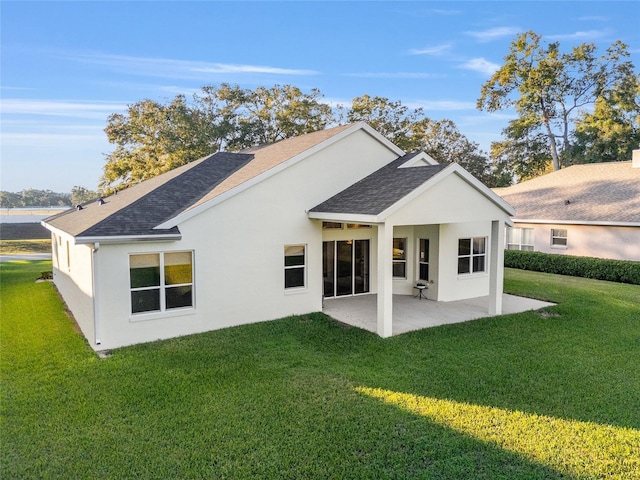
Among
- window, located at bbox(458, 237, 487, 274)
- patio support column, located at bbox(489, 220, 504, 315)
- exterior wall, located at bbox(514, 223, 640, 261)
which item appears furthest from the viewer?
exterior wall, located at bbox(514, 223, 640, 261)

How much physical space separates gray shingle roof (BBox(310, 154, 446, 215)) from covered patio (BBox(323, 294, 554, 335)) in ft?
10.3

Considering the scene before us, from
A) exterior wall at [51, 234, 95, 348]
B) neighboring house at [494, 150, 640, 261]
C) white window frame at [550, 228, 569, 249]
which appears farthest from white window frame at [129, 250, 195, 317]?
white window frame at [550, 228, 569, 249]

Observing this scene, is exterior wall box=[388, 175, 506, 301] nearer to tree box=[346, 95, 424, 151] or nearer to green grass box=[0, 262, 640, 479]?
green grass box=[0, 262, 640, 479]

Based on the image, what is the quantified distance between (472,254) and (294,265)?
22.5ft

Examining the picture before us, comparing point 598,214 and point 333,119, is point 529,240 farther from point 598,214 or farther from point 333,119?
point 333,119

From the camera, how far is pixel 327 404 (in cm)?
727

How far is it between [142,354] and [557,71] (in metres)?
42.6

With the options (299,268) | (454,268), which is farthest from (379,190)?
(454,268)

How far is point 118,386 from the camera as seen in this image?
26.2 feet

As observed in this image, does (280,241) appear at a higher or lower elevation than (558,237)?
higher

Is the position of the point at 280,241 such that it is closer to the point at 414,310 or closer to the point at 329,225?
the point at 329,225

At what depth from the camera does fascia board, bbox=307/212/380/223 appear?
1072cm

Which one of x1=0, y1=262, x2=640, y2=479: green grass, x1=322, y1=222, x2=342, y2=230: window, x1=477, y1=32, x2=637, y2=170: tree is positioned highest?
x1=477, y1=32, x2=637, y2=170: tree

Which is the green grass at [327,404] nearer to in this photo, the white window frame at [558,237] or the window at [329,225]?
the window at [329,225]
